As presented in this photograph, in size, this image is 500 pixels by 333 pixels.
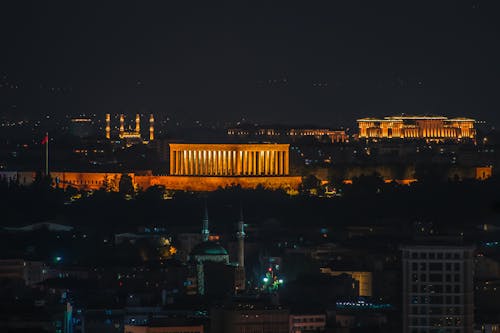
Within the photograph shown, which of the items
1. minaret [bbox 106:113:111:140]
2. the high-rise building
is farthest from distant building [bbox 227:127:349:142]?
the high-rise building

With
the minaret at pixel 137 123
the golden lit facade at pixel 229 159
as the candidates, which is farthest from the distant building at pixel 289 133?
the golden lit facade at pixel 229 159

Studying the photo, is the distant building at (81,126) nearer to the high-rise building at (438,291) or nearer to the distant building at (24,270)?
the distant building at (24,270)

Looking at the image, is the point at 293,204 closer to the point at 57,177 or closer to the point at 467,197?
the point at 467,197

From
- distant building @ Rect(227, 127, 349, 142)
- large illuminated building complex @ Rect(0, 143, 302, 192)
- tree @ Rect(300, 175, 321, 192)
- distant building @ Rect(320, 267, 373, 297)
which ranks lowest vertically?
distant building @ Rect(320, 267, 373, 297)

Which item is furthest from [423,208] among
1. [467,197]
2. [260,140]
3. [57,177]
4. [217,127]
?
[217,127]

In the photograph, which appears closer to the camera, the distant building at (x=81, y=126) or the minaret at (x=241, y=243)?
the minaret at (x=241, y=243)

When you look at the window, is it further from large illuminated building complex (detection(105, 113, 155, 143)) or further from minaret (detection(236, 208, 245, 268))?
large illuminated building complex (detection(105, 113, 155, 143))
